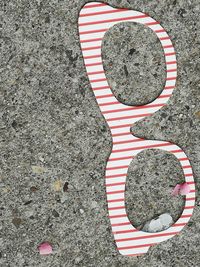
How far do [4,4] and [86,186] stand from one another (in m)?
0.61

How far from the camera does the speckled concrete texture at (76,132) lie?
145cm

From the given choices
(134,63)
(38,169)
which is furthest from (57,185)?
(134,63)

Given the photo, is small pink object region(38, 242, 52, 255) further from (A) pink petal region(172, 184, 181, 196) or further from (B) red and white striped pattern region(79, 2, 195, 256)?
(A) pink petal region(172, 184, 181, 196)

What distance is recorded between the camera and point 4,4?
1.45 meters

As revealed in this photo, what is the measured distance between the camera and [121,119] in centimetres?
147

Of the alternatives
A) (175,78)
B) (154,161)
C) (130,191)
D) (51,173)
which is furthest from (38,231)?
(175,78)

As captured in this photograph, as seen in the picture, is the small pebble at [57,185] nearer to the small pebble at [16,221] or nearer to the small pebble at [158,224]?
the small pebble at [16,221]

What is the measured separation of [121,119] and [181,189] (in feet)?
0.96

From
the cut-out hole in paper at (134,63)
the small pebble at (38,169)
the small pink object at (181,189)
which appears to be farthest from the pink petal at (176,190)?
the small pebble at (38,169)

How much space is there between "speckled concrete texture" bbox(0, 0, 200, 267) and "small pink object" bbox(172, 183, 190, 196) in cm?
2

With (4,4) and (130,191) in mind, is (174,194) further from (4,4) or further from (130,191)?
(4,4)

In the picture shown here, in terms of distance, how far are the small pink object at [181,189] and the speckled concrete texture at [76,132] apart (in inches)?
0.7

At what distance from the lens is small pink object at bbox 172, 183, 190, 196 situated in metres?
1.50

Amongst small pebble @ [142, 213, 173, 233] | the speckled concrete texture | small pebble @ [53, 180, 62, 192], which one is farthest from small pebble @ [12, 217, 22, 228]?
small pebble @ [142, 213, 173, 233]
